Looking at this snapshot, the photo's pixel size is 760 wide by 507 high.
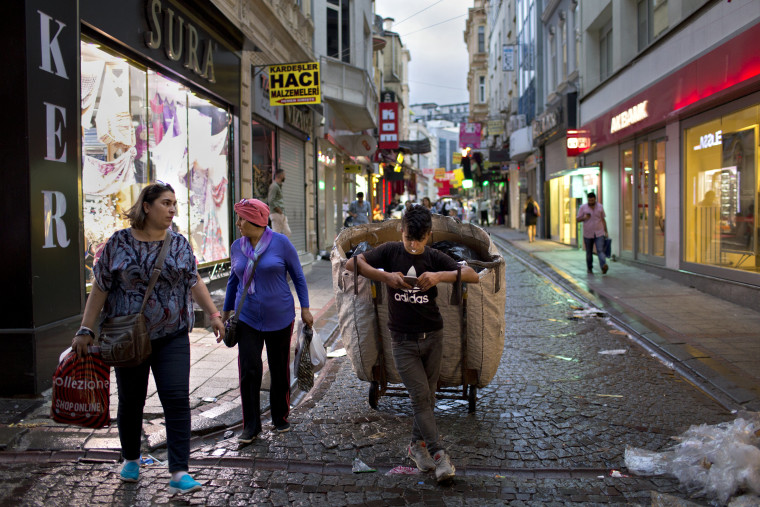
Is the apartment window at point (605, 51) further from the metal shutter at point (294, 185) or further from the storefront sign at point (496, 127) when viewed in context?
the storefront sign at point (496, 127)

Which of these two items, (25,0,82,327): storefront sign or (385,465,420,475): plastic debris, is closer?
(385,465,420,475): plastic debris

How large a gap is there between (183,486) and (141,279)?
4.02 feet

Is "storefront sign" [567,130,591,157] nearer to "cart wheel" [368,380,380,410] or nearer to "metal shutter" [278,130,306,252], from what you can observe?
"metal shutter" [278,130,306,252]

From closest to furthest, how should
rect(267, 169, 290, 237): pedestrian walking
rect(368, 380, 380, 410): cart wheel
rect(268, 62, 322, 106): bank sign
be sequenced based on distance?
1. rect(368, 380, 380, 410): cart wheel
2. rect(267, 169, 290, 237): pedestrian walking
3. rect(268, 62, 322, 106): bank sign

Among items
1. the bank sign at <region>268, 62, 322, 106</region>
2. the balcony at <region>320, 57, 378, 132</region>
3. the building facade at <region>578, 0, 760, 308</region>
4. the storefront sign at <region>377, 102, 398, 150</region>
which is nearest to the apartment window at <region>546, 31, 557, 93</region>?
the building facade at <region>578, 0, 760, 308</region>

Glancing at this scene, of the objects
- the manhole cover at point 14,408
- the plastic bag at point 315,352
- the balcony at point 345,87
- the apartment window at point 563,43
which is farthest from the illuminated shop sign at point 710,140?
the apartment window at point 563,43

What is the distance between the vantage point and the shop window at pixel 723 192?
933 centimetres

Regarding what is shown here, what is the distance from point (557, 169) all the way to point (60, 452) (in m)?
21.8

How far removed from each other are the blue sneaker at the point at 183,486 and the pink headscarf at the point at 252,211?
5.62 ft

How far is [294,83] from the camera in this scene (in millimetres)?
12352

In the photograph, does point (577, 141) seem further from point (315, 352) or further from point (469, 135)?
point (469, 135)

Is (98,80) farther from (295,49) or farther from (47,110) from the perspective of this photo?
(295,49)

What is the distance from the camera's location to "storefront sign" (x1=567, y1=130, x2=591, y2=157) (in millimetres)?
17969

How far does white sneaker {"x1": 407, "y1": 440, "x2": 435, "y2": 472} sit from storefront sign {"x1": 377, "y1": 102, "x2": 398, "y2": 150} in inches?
1216
